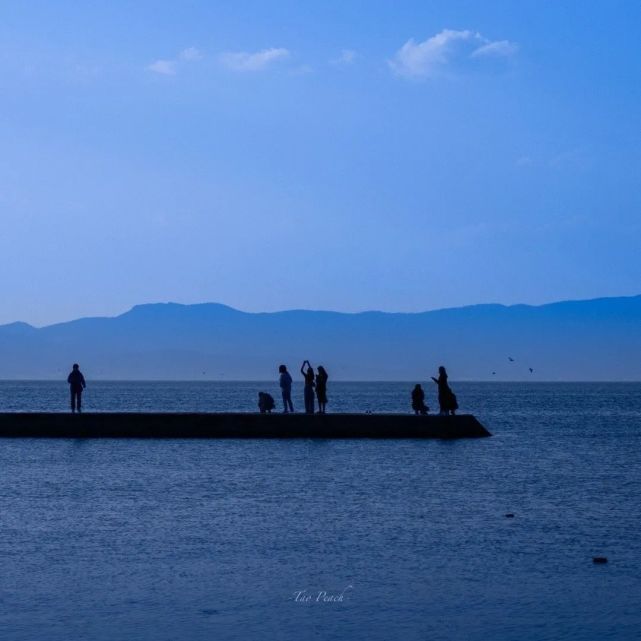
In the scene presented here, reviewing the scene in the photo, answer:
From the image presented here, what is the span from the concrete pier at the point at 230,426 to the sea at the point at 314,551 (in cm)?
706

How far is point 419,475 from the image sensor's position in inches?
1066

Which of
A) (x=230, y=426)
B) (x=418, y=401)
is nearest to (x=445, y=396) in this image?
(x=418, y=401)

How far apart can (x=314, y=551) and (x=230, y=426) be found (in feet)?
71.1

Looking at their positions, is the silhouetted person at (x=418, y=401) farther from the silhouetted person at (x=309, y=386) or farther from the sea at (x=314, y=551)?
the sea at (x=314, y=551)

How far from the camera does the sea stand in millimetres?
12289

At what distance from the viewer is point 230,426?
37750 mm

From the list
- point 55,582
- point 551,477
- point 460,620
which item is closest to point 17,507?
point 55,582

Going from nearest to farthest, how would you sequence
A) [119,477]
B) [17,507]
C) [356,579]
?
[356,579] < [17,507] < [119,477]

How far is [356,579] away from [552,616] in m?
2.71

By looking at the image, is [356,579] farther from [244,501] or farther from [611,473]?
[611,473]

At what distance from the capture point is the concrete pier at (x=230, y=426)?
3731 centimetres

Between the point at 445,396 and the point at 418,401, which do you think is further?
the point at 418,401

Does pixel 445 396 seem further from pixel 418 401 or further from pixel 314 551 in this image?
pixel 314 551

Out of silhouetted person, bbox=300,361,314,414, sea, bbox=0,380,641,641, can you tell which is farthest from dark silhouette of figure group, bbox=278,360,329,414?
sea, bbox=0,380,641,641
